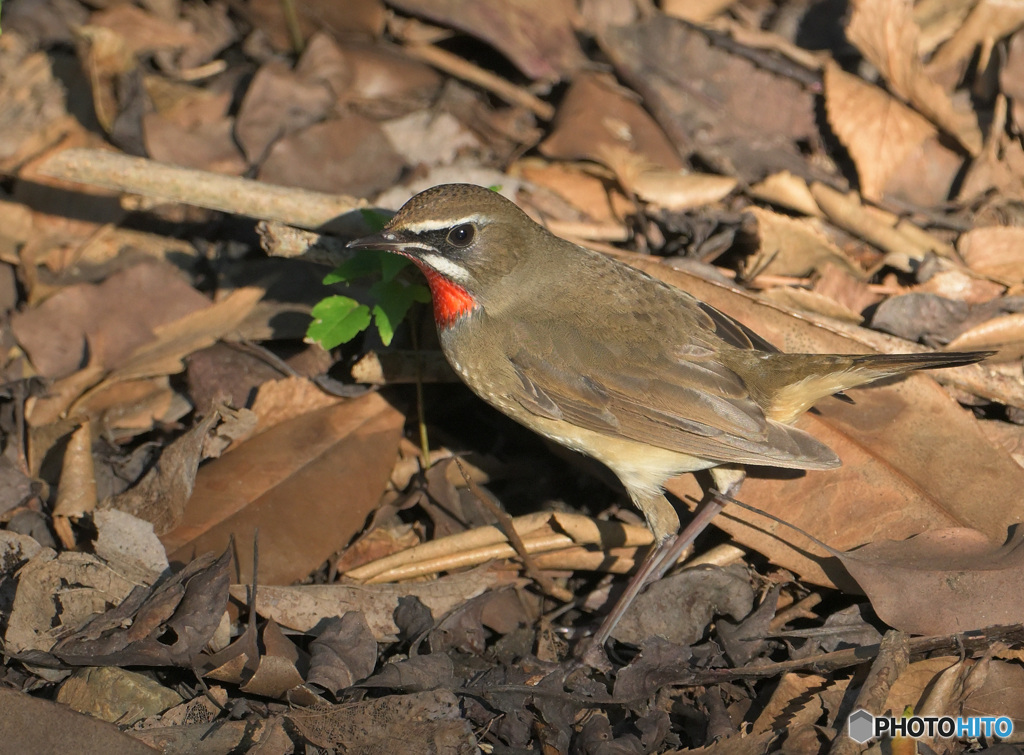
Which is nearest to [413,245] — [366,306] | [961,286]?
[366,306]

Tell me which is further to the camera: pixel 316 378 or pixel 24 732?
pixel 316 378

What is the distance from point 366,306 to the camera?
4738 millimetres

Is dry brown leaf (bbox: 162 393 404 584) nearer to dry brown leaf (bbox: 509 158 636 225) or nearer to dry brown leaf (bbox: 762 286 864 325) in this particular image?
dry brown leaf (bbox: 509 158 636 225)

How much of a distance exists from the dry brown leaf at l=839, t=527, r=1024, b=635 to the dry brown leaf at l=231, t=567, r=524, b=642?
1831mm

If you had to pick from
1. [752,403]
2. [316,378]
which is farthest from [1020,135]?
[316,378]

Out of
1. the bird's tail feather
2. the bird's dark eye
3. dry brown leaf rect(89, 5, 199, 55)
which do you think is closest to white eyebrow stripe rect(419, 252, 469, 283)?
the bird's dark eye

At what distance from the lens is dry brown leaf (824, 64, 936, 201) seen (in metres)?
6.34

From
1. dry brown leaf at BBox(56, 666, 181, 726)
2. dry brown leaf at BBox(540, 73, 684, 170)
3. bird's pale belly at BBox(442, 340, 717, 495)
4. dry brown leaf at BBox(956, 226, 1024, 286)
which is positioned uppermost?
dry brown leaf at BBox(956, 226, 1024, 286)

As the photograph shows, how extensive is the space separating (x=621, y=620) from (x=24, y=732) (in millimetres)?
2619

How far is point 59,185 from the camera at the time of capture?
6.29 metres

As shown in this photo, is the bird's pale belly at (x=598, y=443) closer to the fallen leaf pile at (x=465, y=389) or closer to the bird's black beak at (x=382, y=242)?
the fallen leaf pile at (x=465, y=389)

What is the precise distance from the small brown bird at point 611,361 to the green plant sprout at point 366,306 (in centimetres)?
19

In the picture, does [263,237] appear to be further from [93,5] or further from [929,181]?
[929,181]

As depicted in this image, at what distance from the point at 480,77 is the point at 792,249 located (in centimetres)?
280
